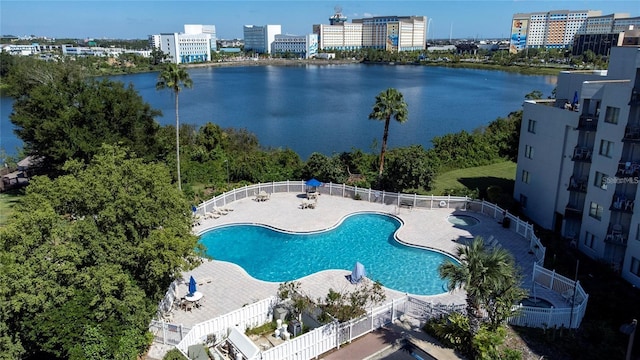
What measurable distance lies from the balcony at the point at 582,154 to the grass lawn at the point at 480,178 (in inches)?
367

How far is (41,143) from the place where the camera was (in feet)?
107

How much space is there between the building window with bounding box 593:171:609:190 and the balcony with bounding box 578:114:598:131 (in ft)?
8.62

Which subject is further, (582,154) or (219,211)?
(219,211)

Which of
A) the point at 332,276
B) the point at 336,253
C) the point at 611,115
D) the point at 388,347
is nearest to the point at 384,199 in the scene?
the point at 336,253

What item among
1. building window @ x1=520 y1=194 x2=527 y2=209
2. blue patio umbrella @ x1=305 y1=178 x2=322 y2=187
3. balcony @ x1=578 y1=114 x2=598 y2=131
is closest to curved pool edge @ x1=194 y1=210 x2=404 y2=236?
blue patio umbrella @ x1=305 y1=178 x2=322 y2=187

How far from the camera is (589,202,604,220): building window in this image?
24.2 meters

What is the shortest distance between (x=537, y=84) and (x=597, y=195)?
119840mm

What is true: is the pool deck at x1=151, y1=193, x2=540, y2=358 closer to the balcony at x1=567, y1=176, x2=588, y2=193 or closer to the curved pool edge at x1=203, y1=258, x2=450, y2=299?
the curved pool edge at x1=203, y1=258, x2=450, y2=299

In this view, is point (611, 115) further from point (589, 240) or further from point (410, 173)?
point (410, 173)

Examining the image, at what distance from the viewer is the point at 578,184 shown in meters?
25.9

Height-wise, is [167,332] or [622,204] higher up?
[622,204]

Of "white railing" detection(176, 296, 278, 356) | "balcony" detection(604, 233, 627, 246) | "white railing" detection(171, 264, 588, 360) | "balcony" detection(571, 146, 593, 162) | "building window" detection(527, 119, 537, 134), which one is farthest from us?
"building window" detection(527, 119, 537, 134)

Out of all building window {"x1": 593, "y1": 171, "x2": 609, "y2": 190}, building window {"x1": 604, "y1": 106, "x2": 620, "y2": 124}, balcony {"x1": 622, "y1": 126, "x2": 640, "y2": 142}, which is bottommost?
building window {"x1": 593, "y1": 171, "x2": 609, "y2": 190}

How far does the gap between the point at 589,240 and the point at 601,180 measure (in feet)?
11.5
